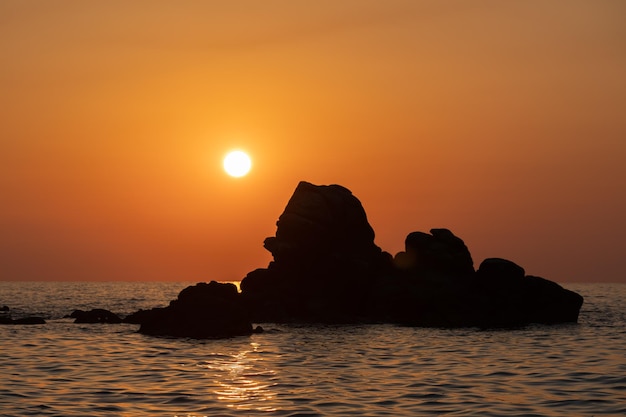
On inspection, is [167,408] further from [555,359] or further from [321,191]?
[321,191]

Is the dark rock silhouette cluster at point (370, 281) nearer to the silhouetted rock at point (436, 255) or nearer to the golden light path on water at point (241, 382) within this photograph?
the silhouetted rock at point (436, 255)

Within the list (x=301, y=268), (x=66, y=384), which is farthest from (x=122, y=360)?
(x=301, y=268)

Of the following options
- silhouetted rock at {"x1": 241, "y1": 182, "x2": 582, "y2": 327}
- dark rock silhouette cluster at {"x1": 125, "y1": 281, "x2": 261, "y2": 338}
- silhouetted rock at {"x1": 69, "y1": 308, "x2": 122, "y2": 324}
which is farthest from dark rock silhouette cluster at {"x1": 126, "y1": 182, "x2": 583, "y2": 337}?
dark rock silhouette cluster at {"x1": 125, "y1": 281, "x2": 261, "y2": 338}

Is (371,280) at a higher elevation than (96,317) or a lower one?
higher

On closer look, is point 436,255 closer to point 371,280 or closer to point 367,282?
point 371,280

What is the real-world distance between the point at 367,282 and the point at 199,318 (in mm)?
28811

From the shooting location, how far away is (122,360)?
3778 cm

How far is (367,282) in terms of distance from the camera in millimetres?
79812

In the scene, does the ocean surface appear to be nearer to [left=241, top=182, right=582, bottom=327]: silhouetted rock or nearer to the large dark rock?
[left=241, top=182, right=582, bottom=327]: silhouetted rock

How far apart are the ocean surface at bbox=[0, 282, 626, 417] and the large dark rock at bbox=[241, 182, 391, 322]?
21.4 m

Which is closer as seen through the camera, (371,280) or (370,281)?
(370,281)

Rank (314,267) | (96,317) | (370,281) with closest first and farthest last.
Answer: (96,317), (314,267), (370,281)

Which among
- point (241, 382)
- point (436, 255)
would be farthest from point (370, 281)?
point (241, 382)

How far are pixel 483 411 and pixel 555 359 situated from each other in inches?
650
